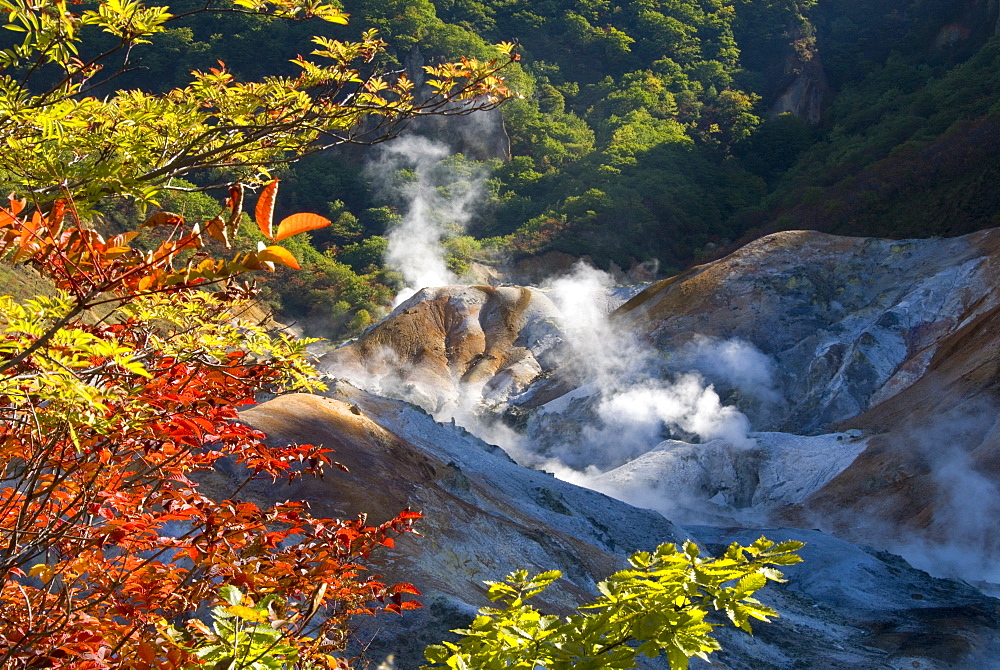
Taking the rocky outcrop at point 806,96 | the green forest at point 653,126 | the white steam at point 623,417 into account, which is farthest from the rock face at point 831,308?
the rocky outcrop at point 806,96

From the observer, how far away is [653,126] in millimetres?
51562

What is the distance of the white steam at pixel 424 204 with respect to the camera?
141 feet

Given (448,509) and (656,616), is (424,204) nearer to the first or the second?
(448,509)

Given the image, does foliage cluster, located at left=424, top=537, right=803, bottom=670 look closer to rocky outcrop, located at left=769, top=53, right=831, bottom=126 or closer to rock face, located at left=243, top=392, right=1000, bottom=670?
rock face, located at left=243, top=392, right=1000, bottom=670

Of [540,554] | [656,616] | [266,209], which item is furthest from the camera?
[540,554]

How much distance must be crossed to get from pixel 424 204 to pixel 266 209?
47.0 meters

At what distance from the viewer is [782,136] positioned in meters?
49.9

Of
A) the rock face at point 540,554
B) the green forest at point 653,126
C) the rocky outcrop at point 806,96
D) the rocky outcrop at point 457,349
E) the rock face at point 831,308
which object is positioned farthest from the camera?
the rocky outcrop at point 806,96

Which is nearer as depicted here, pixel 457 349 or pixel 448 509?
pixel 448 509

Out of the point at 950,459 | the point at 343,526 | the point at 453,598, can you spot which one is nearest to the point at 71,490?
the point at 343,526

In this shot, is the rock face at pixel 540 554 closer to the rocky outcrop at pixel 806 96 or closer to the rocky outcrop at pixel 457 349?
the rocky outcrop at pixel 457 349

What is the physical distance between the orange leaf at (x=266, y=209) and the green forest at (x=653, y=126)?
31.6 m

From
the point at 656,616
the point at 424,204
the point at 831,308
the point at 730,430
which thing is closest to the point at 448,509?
the point at 656,616

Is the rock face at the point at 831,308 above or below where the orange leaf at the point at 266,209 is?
below
